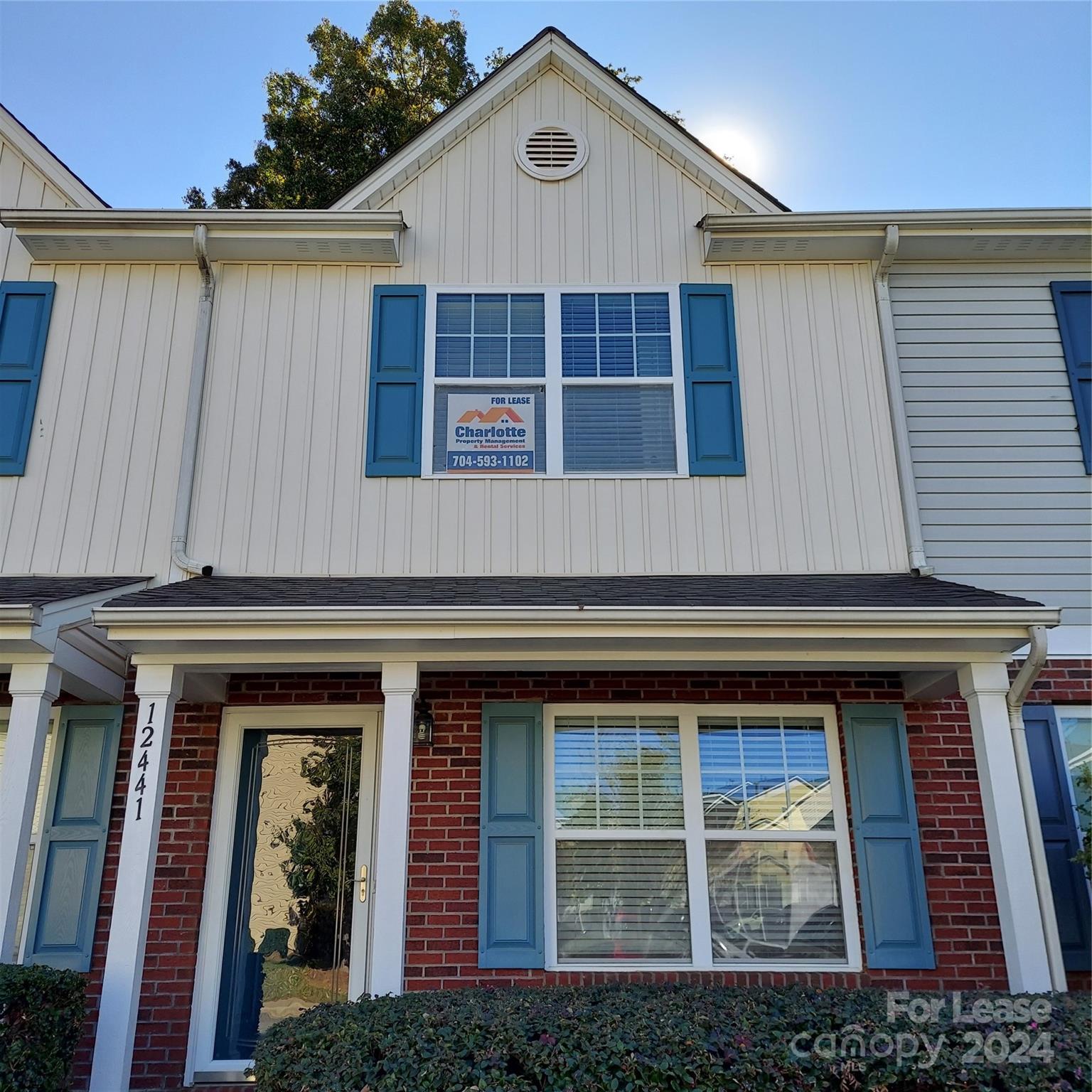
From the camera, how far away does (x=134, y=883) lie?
450 centimetres

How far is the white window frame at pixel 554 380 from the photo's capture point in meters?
6.37

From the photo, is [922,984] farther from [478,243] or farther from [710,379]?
[478,243]

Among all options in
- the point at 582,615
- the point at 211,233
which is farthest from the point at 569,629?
the point at 211,233

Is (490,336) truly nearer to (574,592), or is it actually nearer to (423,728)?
(574,592)

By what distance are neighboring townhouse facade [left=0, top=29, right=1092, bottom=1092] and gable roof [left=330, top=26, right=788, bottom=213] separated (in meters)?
0.03

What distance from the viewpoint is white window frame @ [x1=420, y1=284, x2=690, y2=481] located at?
6.37 m

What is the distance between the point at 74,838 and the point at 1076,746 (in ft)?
20.1

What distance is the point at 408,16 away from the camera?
16328 mm

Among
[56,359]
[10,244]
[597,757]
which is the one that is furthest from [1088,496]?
[10,244]

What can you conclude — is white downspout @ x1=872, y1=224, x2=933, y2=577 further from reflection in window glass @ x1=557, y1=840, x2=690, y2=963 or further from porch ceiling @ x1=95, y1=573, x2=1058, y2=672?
reflection in window glass @ x1=557, y1=840, x2=690, y2=963

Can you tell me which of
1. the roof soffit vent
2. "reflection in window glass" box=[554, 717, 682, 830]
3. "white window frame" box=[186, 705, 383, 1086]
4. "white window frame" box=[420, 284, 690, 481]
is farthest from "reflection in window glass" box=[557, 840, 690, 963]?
the roof soffit vent

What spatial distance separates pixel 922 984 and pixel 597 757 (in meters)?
2.19

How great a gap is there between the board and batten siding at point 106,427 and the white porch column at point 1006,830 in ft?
16.2

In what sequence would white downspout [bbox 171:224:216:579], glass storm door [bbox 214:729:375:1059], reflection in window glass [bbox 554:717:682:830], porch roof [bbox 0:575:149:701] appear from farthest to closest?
white downspout [bbox 171:224:216:579], reflection in window glass [bbox 554:717:682:830], glass storm door [bbox 214:729:375:1059], porch roof [bbox 0:575:149:701]
